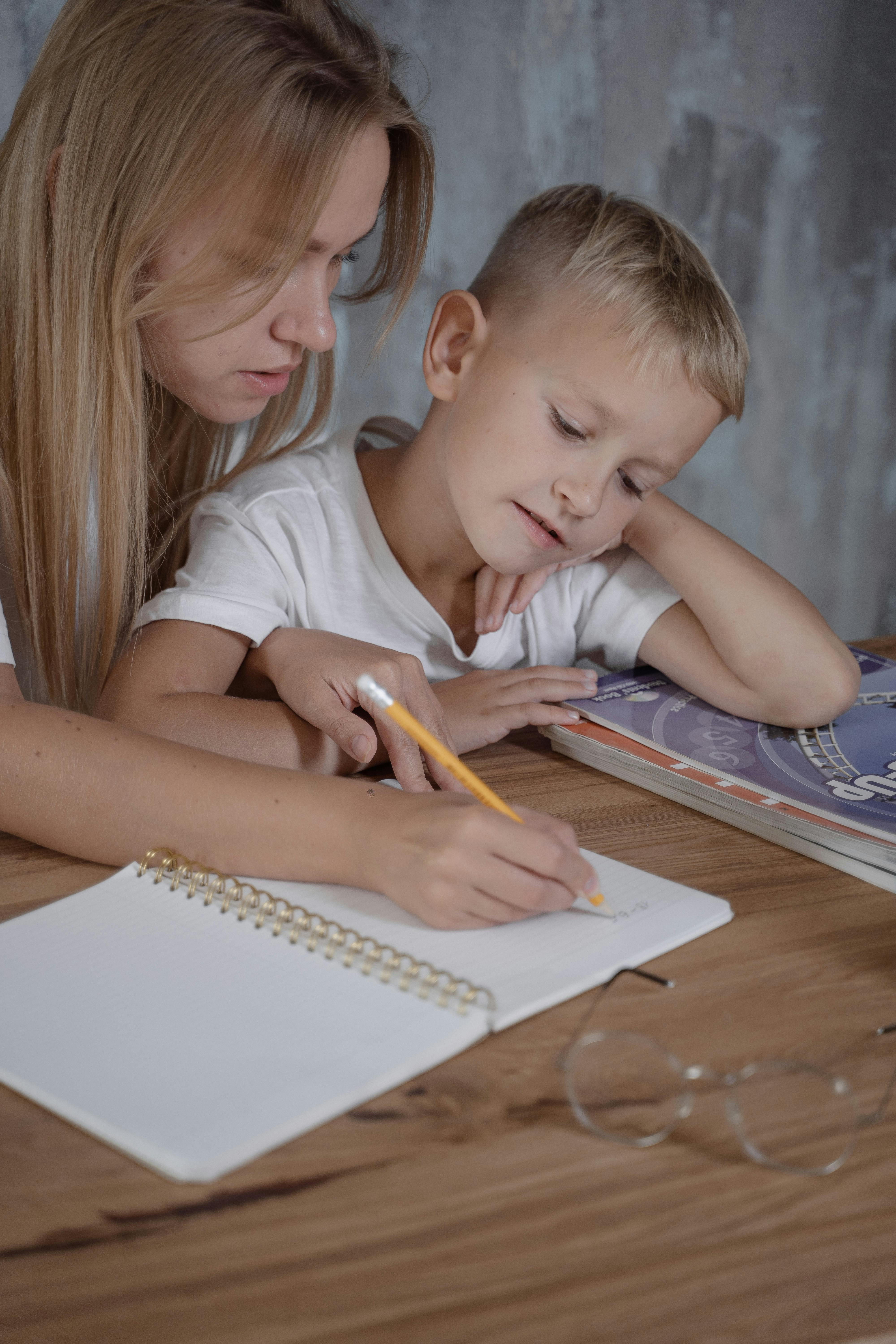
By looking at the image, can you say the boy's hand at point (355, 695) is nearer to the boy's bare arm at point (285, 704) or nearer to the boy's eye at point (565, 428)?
the boy's bare arm at point (285, 704)

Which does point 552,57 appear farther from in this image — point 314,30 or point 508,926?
point 508,926

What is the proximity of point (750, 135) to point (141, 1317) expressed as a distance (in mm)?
1639

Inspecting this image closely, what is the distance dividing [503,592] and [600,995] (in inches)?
22.2

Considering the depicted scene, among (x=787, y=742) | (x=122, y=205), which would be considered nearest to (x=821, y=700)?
(x=787, y=742)

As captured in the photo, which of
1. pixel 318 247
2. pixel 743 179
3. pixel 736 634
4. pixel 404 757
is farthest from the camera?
pixel 743 179

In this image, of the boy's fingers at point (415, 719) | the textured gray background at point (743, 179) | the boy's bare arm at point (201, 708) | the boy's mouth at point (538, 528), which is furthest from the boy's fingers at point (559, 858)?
the textured gray background at point (743, 179)

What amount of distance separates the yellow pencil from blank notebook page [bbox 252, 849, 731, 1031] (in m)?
0.01

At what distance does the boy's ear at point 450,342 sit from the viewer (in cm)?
100

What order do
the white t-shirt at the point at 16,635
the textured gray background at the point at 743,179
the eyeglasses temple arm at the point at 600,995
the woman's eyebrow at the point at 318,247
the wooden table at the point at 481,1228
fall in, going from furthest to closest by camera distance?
the textured gray background at the point at 743,179
the white t-shirt at the point at 16,635
the woman's eyebrow at the point at 318,247
the eyeglasses temple arm at the point at 600,995
the wooden table at the point at 481,1228

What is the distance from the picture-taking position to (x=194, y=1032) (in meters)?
0.49

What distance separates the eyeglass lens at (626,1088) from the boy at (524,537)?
322 millimetres

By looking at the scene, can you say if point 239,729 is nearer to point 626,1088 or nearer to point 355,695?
point 355,695

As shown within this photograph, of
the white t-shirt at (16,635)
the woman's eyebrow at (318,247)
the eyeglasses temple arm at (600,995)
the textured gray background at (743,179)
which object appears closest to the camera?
the eyeglasses temple arm at (600,995)

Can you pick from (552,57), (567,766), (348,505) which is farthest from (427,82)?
(567,766)
